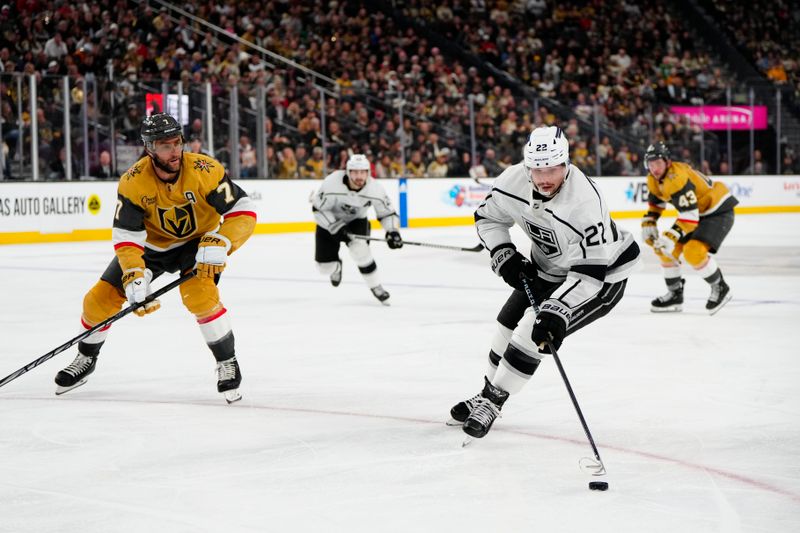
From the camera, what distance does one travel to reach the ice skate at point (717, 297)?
7.52 metres

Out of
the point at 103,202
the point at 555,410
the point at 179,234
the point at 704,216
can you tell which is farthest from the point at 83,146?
the point at 555,410

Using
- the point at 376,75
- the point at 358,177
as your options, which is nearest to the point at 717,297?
the point at 358,177

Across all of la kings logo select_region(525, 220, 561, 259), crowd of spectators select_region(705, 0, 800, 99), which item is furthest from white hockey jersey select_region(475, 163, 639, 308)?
crowd of spectators select_region(705, 0, 800, 99)

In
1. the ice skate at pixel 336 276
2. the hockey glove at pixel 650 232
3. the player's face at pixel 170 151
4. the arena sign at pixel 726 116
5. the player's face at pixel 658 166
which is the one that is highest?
the arena sign at pixel 726 116

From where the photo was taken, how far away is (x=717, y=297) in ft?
24.7

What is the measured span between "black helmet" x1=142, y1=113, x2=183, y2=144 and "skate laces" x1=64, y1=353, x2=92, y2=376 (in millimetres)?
1097

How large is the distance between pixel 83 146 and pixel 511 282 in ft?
35.8

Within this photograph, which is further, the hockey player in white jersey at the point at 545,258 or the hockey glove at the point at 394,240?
the hockey glove at the point at 394,240

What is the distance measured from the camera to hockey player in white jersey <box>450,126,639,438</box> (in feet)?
12.2

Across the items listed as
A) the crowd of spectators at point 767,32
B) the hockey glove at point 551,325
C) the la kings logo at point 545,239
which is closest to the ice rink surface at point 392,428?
the hockey glove at point 551,325

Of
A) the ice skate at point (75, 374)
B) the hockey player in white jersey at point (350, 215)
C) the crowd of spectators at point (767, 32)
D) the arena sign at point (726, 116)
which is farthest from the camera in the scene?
the crowd of spectators at point (767, 32)

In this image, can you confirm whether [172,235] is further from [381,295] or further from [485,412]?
[381,295]

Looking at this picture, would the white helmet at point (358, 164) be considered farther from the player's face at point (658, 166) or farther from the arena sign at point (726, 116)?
the arena sign at point (726, 116)

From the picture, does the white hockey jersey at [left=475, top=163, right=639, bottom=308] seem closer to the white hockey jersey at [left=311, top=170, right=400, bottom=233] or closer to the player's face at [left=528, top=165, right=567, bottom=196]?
the player's face at [left=528, top=165, right=567, bottom=196]
